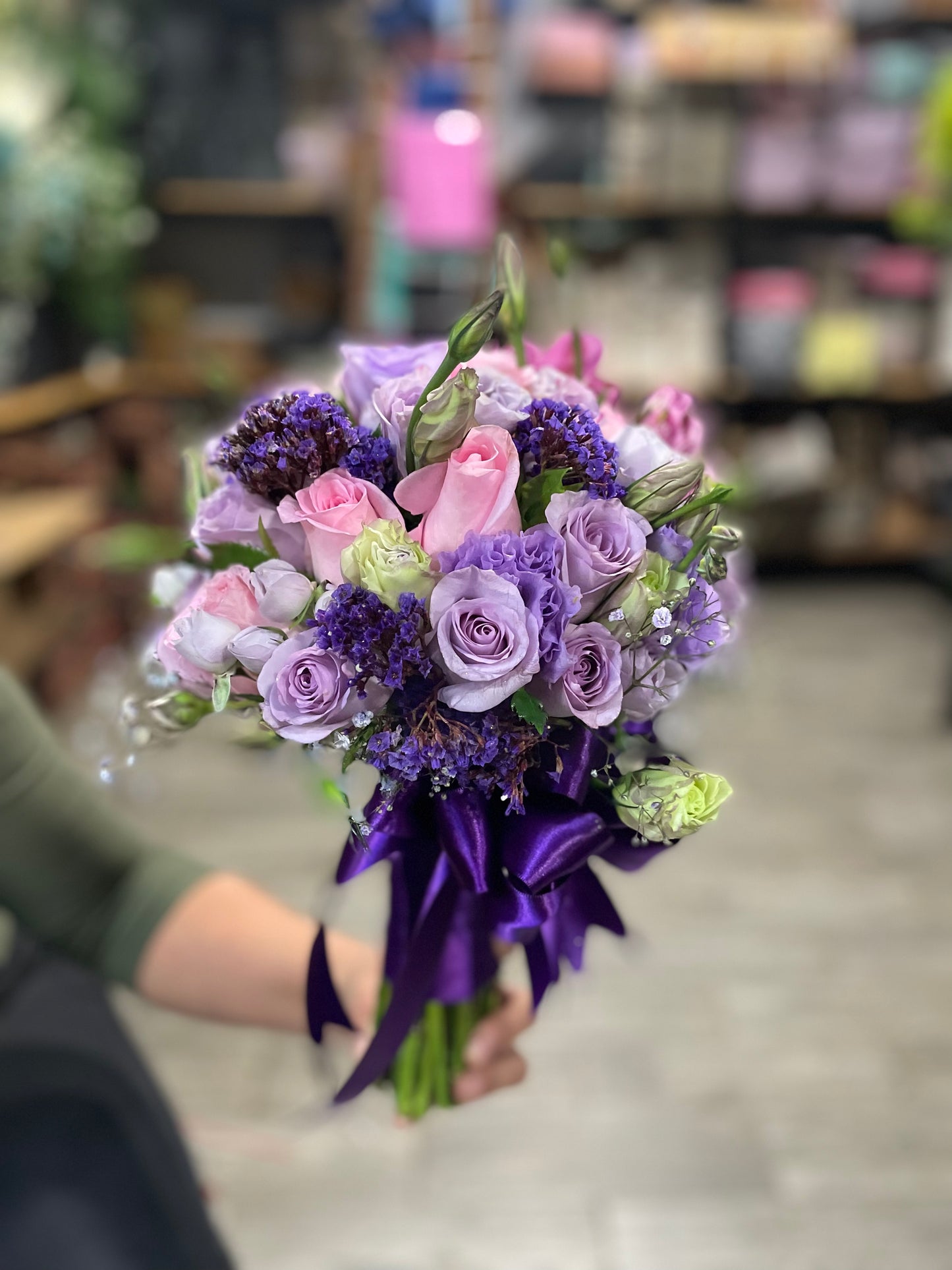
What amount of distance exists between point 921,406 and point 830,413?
42 cm

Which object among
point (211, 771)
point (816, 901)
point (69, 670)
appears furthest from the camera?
point (69, 670)

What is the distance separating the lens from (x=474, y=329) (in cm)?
56

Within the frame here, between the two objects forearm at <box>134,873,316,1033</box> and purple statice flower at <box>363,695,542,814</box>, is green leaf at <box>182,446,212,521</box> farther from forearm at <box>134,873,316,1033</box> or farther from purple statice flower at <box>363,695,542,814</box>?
forearm at <box>134,873,316,1033</box>

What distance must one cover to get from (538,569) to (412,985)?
319 mm

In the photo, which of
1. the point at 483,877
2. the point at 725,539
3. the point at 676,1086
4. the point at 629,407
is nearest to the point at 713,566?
the point at 725,539

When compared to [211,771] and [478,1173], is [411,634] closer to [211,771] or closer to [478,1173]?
[478,1173]

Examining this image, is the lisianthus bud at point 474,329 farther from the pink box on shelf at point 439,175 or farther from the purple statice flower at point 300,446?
the pink box on shelf at point 439,175

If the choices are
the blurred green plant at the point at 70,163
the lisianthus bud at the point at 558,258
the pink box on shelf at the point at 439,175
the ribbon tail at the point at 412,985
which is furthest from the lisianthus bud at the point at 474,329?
the pink box on shelf at the point at 439,175

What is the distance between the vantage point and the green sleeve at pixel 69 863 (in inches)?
35.2

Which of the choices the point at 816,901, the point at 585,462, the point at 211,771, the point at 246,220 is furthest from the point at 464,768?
the point at 246,220

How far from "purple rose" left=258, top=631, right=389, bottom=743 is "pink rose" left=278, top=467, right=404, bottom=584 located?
5cm

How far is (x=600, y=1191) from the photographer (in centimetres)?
148

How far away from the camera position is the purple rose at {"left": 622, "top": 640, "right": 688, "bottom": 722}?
63 centimetres

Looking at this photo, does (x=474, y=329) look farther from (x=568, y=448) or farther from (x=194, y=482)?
(x=194, y=482)
